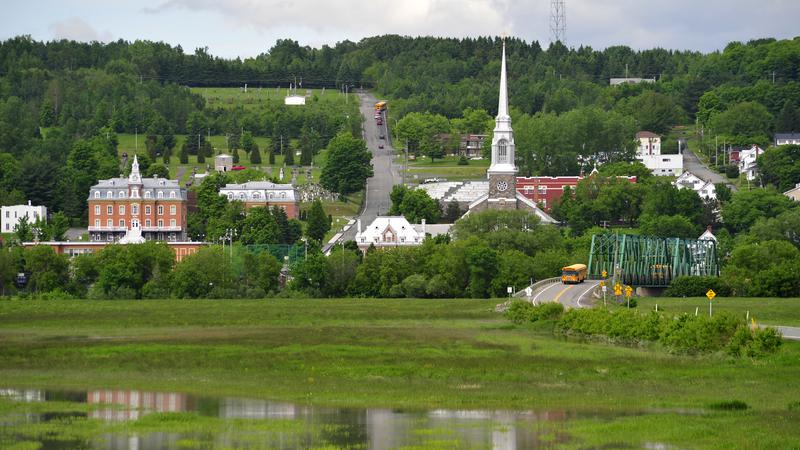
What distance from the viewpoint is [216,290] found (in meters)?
150

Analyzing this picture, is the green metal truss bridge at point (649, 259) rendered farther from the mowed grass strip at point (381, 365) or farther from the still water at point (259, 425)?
the still water at point (259, 425)

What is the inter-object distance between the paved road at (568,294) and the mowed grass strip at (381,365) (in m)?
9.84

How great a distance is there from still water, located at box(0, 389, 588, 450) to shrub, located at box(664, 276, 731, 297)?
75.8 m

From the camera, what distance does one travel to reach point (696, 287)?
145 metres

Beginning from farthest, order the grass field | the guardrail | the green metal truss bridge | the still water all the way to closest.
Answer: the green metal truss bridge < the guardrail < the grass field < the still water

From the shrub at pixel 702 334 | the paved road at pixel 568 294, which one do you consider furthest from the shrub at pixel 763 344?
the paved road at pixel 568 294

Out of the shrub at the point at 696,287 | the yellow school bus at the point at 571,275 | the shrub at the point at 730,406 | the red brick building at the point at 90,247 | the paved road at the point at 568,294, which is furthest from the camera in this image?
the red brick building at the point at 90,247

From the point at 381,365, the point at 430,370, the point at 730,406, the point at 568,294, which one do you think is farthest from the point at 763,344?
the point at 568,294

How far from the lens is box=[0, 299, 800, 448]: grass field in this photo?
6825cm

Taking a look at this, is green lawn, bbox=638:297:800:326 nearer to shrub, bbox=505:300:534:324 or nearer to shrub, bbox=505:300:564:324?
shrub, bbox=505:300:564:324

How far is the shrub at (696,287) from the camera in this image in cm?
14438

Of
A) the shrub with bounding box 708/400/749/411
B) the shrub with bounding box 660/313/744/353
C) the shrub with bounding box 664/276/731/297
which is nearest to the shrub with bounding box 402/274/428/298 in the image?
the shrub with bounding box 664/276/731/297

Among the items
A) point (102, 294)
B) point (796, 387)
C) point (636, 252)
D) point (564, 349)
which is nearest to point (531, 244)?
point (636, 252)

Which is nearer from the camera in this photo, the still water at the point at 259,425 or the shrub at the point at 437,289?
the still water at the point at 259,425
